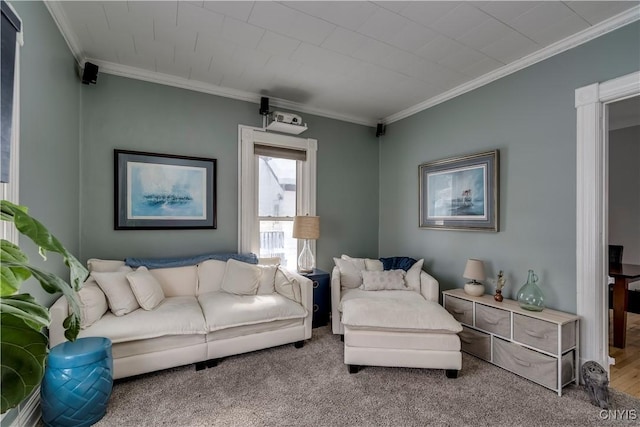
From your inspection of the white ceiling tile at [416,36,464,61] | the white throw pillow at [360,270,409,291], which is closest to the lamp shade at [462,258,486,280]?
the white throw pillow at [360,270,409,291]

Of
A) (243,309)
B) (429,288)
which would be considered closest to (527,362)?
(429,288)

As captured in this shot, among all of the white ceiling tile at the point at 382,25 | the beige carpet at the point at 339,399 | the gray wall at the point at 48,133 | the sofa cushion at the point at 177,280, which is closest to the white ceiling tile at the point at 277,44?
the white ceiling tile at the point at 382,25

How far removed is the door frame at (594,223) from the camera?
2291 millimetres

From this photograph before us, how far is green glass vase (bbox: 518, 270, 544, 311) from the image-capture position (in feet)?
8.13

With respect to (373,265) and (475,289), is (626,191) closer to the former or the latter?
(475,289)

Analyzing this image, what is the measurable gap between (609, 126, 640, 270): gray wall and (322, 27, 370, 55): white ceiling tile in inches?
173

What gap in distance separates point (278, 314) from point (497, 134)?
269 centimetres

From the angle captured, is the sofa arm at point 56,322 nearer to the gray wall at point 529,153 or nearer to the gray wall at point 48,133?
the gray wall at point 48,133

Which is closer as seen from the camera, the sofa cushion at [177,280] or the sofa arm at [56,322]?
the sofa arm at [56,322]

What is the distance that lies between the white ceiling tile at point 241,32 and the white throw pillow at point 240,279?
200cm

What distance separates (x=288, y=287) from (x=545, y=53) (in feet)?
10.0

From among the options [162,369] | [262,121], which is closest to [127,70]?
[262,121]

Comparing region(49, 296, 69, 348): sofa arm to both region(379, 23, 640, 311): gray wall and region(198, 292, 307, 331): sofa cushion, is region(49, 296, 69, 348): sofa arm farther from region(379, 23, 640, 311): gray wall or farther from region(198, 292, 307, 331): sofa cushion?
region(379, 23, 640, 311): gray wall

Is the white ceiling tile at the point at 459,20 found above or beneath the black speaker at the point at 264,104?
above
